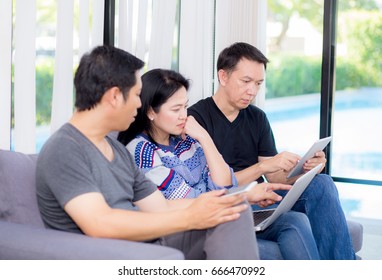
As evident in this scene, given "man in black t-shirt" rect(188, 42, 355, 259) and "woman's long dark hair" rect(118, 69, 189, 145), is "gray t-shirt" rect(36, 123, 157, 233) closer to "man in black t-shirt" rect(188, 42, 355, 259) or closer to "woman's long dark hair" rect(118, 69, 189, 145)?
"woman's long dark hair" rect(118, 69, 189, 145)

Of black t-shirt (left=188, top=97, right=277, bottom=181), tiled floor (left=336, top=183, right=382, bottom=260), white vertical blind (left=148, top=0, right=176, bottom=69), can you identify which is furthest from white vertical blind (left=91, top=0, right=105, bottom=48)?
tiled floor (left=336, top=183, right=382, bottom=260)

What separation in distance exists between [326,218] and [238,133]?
662mm

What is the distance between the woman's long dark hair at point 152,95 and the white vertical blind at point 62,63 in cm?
56

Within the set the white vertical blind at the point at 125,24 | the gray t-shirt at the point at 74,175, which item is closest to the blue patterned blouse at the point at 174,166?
the gray t-shirt at the point at 74,175

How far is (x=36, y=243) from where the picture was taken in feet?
6.12

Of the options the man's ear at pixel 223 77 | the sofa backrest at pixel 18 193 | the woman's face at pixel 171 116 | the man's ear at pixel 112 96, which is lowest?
the sofa backrest at pixel 18 193

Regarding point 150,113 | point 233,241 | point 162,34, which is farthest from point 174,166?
point 162,34

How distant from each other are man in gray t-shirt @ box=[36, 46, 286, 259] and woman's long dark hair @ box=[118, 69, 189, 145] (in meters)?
0.43

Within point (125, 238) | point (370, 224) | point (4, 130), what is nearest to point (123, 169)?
point (125, 238)

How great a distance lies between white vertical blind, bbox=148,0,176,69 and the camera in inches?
147

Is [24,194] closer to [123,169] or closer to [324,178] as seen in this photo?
[123,169]

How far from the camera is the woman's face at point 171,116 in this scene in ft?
8.39

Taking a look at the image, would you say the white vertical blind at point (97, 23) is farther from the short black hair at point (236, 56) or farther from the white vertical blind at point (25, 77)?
the short black hair at point (236, 56)

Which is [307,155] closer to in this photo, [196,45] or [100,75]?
[100,75]
